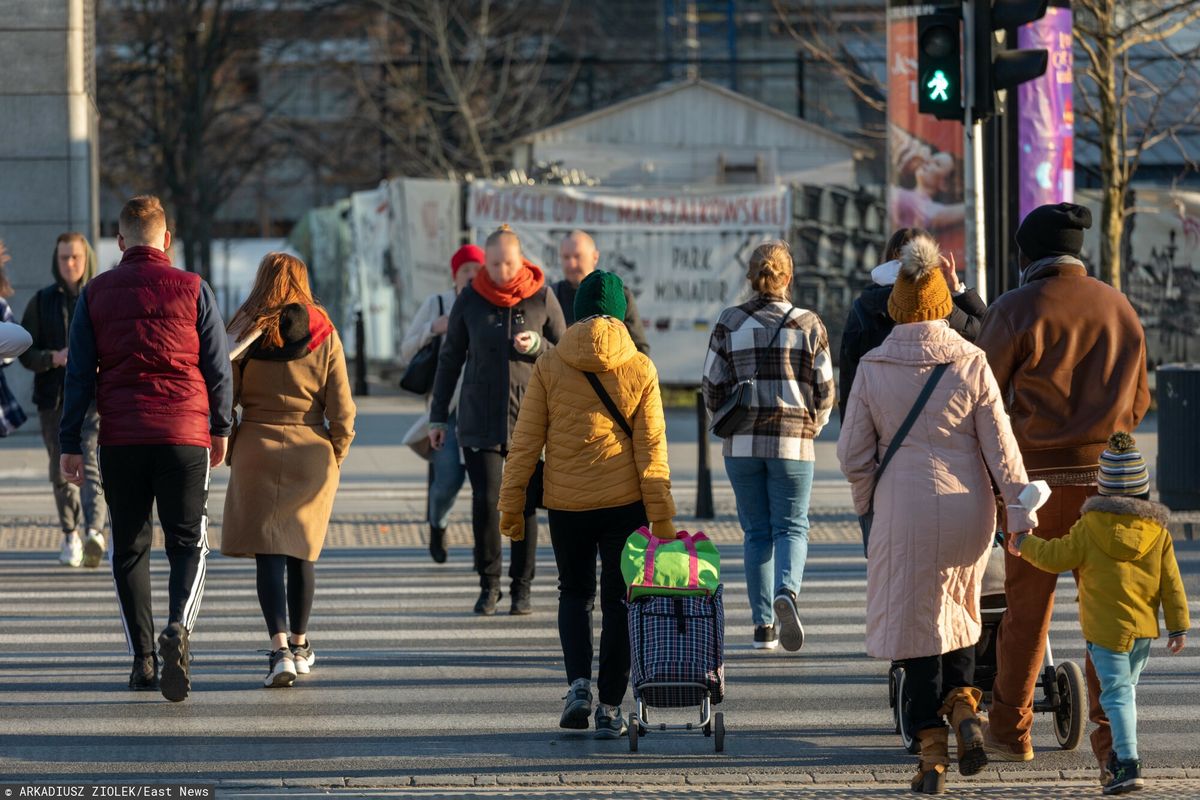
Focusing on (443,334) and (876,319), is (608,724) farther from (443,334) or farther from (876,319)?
(443,334)

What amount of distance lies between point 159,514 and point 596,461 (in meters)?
1.92

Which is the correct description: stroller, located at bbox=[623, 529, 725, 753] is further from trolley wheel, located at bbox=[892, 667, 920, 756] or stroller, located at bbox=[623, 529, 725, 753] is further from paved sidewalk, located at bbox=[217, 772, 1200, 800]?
Answer: trolley wheel, located at bbox=[892, 667, 920, 756]

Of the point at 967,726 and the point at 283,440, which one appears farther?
the point at 283,440

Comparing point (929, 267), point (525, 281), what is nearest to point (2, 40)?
point (525, 281)

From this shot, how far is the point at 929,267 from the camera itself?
6.50 metres

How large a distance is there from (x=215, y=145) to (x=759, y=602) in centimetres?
3899

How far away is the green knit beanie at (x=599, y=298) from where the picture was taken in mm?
7223

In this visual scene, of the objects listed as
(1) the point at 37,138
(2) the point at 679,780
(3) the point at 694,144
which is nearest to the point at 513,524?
(2) the point at 679,780

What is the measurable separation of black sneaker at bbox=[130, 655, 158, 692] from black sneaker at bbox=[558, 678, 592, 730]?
A: 1.85 metres

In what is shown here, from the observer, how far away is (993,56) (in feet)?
38.7

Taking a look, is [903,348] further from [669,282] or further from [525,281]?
[669,282]

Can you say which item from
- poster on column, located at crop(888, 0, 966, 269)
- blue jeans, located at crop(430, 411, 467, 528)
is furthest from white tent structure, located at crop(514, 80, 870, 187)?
blue jeans, located at crop(430, 411, 467, 528)

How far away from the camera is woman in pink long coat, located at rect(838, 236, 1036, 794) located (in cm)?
634

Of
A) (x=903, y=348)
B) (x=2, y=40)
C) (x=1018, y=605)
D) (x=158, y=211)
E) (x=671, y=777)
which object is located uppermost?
(x=2, y=40)
